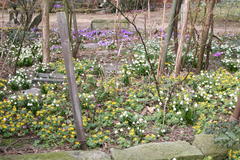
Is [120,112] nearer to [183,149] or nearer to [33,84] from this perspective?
[183,149]

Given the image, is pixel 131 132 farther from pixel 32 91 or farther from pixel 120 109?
pixel 32 91

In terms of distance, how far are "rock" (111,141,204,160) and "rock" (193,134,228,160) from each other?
0.23 ft

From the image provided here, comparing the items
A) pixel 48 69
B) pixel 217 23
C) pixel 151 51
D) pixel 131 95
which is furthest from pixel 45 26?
pixel 217 23

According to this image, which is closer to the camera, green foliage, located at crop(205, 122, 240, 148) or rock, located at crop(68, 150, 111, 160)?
rock, located at crop(68, 150, 111, 160)

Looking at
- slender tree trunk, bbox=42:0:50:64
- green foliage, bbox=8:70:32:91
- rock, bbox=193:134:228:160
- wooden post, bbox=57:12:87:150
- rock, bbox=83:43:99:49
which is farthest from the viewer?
rock, bbox=83:43:99:49

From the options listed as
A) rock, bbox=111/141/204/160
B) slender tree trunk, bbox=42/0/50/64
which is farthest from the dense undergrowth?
slender tree trunk, bbox=42/0/50/64

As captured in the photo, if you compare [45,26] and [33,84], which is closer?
[33,84]

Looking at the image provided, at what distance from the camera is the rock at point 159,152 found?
3.02 m

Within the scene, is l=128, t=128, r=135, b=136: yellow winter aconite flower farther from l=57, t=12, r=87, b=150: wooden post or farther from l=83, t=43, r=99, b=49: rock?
l=83, t=43, r=99, b=49: rock

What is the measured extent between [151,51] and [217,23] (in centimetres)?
821

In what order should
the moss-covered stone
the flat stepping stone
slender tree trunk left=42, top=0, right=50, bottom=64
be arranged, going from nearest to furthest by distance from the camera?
1. the moss-covered stone
2. the flat stepping stone
3. slender tree trunk left=42, top=0, right=50, bottom=64

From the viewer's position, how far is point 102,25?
473 inches

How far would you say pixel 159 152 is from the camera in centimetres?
308

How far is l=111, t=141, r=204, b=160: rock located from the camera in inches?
119
